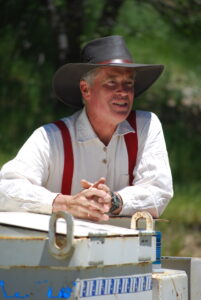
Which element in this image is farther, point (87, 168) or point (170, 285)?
point (87, 168)

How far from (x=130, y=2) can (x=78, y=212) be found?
27.6 feet

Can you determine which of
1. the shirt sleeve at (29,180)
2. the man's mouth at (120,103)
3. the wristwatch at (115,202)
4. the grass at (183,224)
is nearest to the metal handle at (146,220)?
the wristwatch at (115,202)

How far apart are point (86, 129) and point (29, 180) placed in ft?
1.45

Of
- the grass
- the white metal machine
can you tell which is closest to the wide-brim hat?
the white metal machine

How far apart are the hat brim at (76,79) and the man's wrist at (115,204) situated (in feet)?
2.40

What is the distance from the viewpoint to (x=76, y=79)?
455 centimetres

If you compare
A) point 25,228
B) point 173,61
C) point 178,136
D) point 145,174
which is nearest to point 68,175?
point 145,174

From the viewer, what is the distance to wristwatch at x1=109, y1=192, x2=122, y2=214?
3962 mm

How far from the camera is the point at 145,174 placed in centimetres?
422

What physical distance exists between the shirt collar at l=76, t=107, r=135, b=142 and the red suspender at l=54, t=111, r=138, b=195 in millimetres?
33

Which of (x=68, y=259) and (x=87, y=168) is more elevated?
(x=87, y=168)

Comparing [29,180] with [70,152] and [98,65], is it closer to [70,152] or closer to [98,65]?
[70,152]

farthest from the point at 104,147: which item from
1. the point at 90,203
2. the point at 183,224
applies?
the point at 183,224

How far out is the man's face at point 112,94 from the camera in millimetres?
4266
